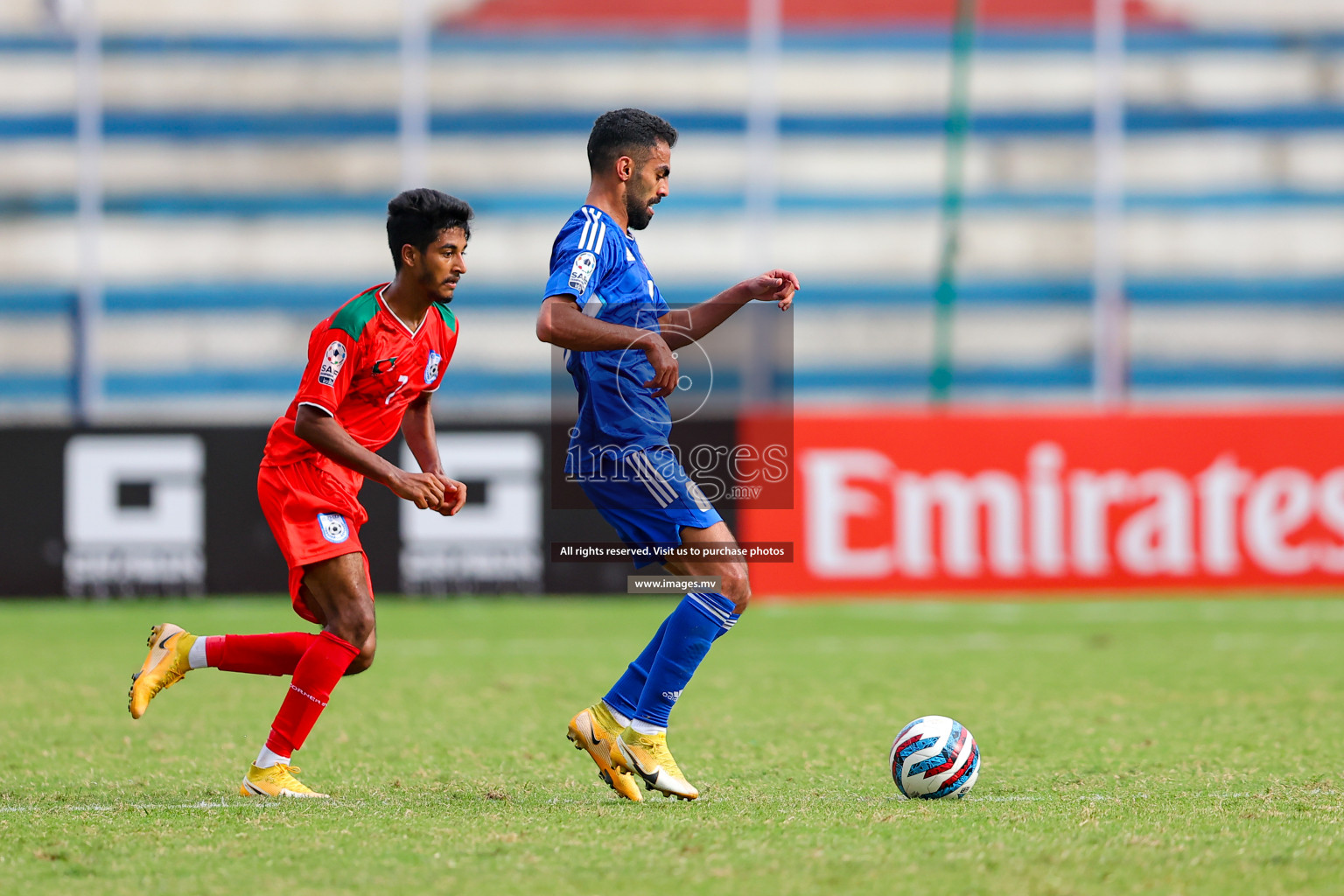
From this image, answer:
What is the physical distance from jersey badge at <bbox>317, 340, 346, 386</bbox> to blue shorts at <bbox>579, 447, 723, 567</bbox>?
82 centimetres

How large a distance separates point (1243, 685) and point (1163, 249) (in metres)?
14.2

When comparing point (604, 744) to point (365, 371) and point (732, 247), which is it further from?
point (732, 247)

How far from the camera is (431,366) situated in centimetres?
511

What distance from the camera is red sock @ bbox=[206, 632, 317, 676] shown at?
512cm

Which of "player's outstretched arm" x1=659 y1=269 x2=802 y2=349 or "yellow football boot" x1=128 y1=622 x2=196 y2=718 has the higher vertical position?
"player's outstretched arm" x1=659 y1=269 x2=802 y2=349

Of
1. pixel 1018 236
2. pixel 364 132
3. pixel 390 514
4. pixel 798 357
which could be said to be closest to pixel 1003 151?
pixel 1018 236

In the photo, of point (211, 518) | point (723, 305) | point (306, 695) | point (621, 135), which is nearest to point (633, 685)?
point (306, 695)

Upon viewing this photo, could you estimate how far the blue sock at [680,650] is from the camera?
15.9ft

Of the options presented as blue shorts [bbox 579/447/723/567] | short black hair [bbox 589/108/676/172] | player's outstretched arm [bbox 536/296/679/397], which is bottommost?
blue shorts [bbox 579/447/723/567]

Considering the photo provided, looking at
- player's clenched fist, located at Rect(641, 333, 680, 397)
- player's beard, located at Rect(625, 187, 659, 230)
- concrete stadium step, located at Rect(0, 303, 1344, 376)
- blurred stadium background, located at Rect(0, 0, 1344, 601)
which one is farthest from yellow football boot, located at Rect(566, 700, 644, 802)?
blurred stadium background, located at Rect(0, 0, 1344, 601)

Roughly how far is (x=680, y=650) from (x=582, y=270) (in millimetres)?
1182

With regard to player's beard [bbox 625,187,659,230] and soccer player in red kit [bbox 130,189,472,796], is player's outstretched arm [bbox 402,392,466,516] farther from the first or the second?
player's beard [bbox 625,187,659,230]

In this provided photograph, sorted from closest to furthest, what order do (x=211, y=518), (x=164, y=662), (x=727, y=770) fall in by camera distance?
(x=164, y=662), (x=727, y=770), (x=211, y=518)

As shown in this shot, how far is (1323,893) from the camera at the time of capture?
352 cm
